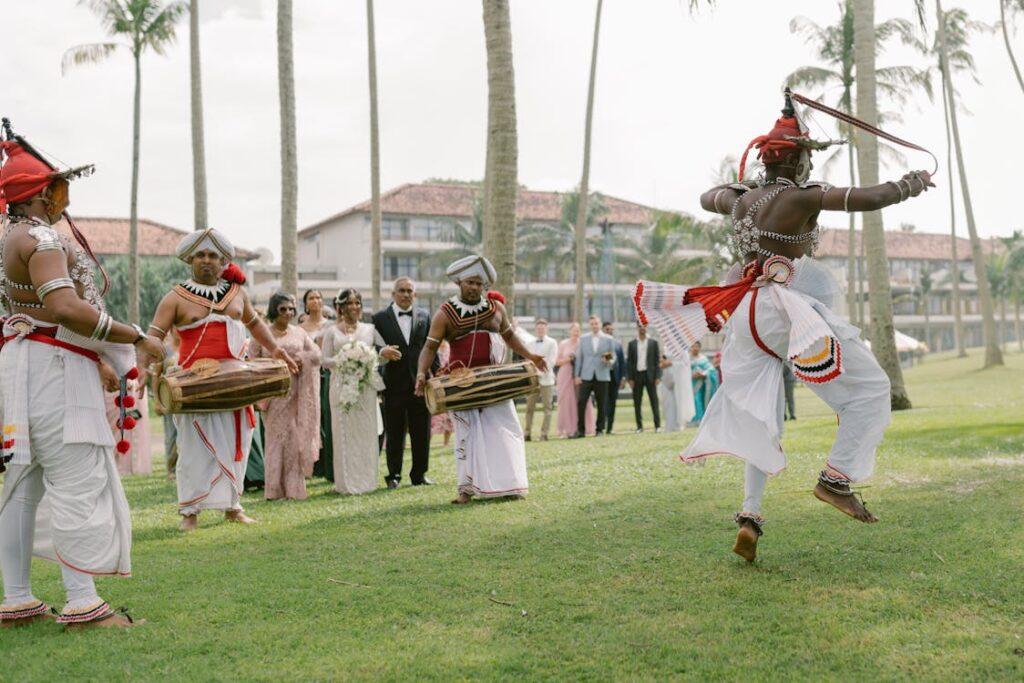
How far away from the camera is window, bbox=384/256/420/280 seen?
73125mm

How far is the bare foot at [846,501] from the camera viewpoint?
562cm

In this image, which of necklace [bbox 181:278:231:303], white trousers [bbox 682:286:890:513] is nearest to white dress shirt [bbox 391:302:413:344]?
necklace [bbox 181:278:231:303]

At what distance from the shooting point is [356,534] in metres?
7.57

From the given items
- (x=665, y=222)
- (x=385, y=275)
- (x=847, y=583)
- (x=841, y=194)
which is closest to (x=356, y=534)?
(x=847, y=583)

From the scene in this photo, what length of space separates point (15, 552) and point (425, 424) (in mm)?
5945

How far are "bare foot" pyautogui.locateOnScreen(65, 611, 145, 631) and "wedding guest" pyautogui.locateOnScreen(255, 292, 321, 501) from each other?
4.99 metres

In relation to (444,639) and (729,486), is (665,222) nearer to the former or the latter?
(729,486)

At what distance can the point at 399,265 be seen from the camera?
241 feet

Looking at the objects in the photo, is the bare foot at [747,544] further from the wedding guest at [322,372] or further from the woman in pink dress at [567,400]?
the woman in pink dress at [567,400]

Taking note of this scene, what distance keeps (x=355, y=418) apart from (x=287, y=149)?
32.1ft

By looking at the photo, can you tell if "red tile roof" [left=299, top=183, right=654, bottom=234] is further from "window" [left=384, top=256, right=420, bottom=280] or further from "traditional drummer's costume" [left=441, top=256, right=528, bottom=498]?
"traditional drummer's costume" [left=441, top=256, right=528, bottom=498]

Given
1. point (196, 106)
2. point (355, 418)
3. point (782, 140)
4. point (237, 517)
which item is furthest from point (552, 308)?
point (782, 140)

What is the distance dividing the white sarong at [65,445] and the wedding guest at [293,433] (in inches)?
192

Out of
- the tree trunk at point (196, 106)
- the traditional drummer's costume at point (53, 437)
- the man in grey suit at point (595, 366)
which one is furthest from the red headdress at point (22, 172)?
the tree trunk at point (196, 106)
